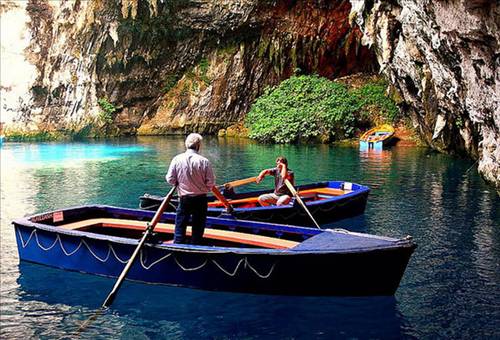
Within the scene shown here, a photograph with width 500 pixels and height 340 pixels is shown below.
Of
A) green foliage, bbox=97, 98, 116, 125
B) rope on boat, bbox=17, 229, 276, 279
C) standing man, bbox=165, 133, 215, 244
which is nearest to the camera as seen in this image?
rope on boat, bbox=17, 229, 276, 279

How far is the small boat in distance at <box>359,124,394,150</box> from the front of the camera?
1224 inches

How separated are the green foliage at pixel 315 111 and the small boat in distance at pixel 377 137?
1.70m

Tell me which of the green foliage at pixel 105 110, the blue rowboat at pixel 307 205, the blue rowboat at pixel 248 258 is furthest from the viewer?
the green foliage at pixel 105 110

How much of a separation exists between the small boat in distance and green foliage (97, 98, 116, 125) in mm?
21860

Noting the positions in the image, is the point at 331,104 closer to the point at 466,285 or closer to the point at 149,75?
the point at 149,75

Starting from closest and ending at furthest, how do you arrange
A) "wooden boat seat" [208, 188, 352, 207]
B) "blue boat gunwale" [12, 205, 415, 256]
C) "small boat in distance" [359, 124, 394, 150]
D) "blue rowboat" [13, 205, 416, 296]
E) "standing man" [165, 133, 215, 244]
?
"blue boat gunwale" [12, 205, 415, 256] → "blue rowboat" [13, 205, 416, 296] → "standing man" [165, 133, 215, 244] → "wooden boat seat" [208, 188, 352, 207] → "small boat in distance" [359, 124, 394, 150]

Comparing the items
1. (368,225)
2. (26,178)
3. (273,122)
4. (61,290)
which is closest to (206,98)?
(273,122)

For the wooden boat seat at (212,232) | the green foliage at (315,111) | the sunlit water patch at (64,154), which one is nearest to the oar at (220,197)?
the wooden boat seat at (212,232)

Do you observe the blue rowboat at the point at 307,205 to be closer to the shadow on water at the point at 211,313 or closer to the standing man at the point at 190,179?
the standing man at the point at 190,179

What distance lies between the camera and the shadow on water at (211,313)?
272 inches

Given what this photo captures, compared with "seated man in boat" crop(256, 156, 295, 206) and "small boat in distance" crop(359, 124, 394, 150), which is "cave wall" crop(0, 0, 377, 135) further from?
"seated man in boat" crop(256, 156, 295, 206)

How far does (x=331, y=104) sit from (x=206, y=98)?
12819mm

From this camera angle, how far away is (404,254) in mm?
7480

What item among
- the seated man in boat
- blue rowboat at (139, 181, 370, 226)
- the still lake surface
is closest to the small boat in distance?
the still lake surface
